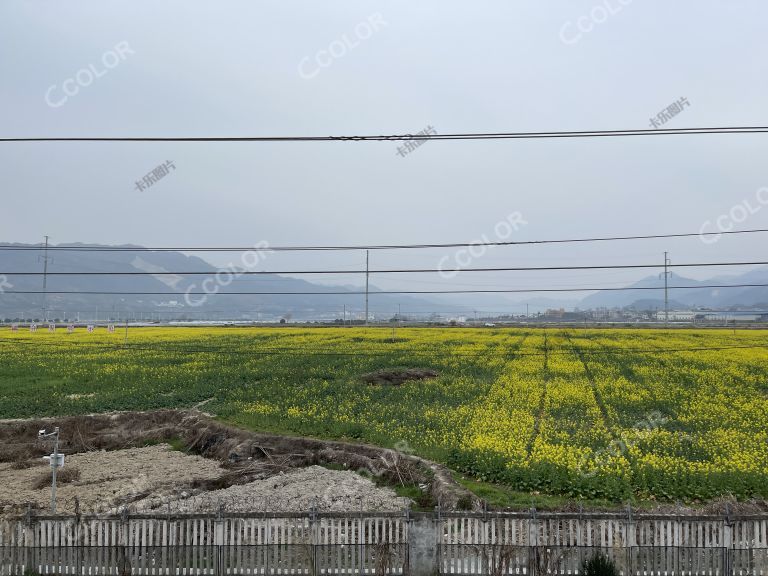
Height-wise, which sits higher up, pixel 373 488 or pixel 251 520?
pixel 251 520

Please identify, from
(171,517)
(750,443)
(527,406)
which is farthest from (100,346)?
(750,443)

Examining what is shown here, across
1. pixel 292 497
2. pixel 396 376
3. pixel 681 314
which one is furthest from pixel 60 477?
pixel 681 314

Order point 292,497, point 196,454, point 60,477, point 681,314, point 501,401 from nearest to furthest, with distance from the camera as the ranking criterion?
1. point 292,497
2. point 60,477
3. point 196,454
4. point 501,401
5. point 681,314

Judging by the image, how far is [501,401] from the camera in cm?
2872

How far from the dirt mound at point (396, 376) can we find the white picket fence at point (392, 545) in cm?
2348

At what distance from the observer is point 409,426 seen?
23781 millimetres

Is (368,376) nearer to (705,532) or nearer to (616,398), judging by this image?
(616,398)

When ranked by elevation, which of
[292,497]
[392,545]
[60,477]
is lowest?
[60,477]

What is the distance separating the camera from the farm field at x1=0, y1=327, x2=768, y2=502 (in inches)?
692

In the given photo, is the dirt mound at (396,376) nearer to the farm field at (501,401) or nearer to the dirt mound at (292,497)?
the farm field at (501,401)

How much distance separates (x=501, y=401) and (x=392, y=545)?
18092 millimetres

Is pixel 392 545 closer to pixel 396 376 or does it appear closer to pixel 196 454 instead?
pixel 196 454

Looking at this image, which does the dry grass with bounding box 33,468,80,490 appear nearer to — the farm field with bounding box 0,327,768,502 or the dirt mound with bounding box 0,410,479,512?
the dirt mound with bounding box 0,410,479,512

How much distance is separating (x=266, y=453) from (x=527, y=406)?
12.8 metres
